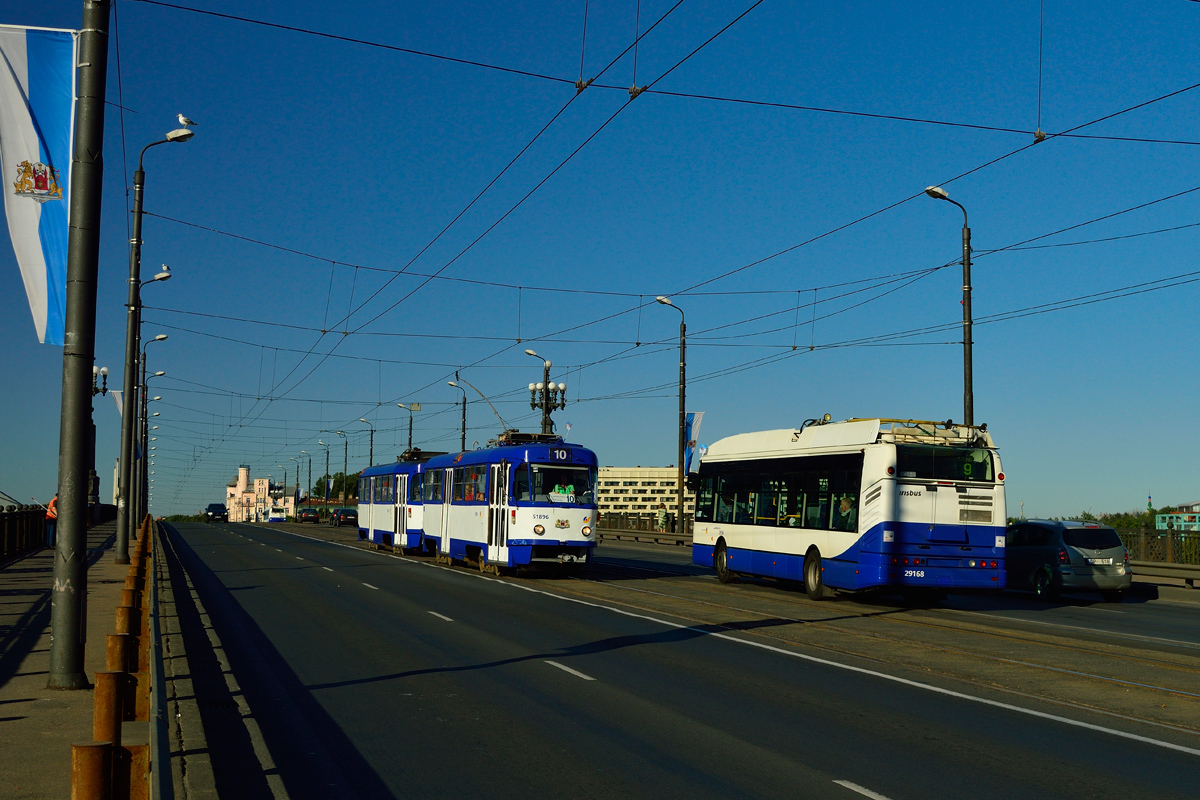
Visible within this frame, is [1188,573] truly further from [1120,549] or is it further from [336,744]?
[336,744]

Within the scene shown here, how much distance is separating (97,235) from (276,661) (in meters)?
5.31

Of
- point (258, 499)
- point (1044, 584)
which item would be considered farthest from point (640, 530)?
point (258, 499)

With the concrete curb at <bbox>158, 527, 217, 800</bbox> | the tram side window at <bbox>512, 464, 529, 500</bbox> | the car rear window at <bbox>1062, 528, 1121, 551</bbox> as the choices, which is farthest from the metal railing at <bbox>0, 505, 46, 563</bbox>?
the car rear window at <bbox>1062, 528, 1121, 551</bbox>

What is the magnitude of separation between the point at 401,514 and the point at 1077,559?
2360 cm

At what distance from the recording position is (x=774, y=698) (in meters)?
10.6

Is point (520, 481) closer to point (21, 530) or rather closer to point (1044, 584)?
point (1044, 584)

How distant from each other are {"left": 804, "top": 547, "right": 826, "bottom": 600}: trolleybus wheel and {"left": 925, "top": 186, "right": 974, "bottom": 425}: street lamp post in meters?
7.28

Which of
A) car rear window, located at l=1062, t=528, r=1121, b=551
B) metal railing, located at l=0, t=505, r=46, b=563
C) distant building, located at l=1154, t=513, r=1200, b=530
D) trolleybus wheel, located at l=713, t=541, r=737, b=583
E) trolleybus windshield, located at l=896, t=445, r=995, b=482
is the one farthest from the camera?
distant building, located at l=1154, t=513, r=1200, b=530

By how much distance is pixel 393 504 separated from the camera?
40.7m

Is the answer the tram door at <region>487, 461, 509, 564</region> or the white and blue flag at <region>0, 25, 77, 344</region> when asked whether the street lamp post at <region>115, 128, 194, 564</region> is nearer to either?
the tram door at <region>487, 461, 509, 564</region>

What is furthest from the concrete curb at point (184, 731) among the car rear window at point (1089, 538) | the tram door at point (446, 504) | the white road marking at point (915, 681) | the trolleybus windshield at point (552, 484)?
the car rear window at point (1089, 538)

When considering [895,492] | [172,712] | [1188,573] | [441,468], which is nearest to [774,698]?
[172,712]

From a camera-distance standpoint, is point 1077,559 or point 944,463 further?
point 1077,559

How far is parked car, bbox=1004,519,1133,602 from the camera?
23.0 meters
